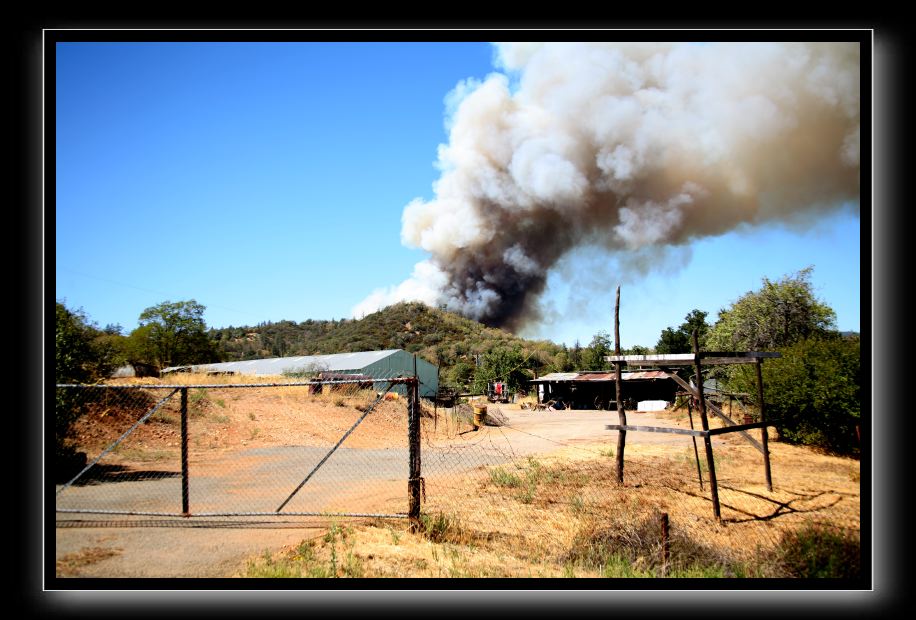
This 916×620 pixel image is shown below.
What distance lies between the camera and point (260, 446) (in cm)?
1569

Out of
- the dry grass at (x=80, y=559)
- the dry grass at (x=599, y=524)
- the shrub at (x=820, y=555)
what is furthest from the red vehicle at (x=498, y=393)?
the dry grass at (x=80, y=559)

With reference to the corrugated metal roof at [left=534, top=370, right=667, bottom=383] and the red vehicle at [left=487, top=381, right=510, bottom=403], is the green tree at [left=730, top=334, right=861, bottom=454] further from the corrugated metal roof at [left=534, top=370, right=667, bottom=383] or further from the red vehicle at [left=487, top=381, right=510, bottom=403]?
the red vehicle at [left=487, top=381, right=510, bottom=403]

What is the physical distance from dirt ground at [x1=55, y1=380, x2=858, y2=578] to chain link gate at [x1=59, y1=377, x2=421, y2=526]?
0.29ft

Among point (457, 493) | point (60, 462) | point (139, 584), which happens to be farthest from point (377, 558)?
point (60, 462)

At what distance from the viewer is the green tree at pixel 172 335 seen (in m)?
51.4

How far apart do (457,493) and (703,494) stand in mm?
4423

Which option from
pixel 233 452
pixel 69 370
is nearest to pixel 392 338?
pixel 233 452

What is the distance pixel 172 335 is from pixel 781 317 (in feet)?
174

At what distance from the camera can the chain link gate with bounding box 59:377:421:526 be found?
6.77 meters

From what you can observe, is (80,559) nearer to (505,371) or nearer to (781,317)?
(781,317)

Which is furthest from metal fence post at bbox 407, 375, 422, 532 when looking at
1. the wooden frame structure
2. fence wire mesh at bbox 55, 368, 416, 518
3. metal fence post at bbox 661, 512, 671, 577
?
the wooden frame structure
